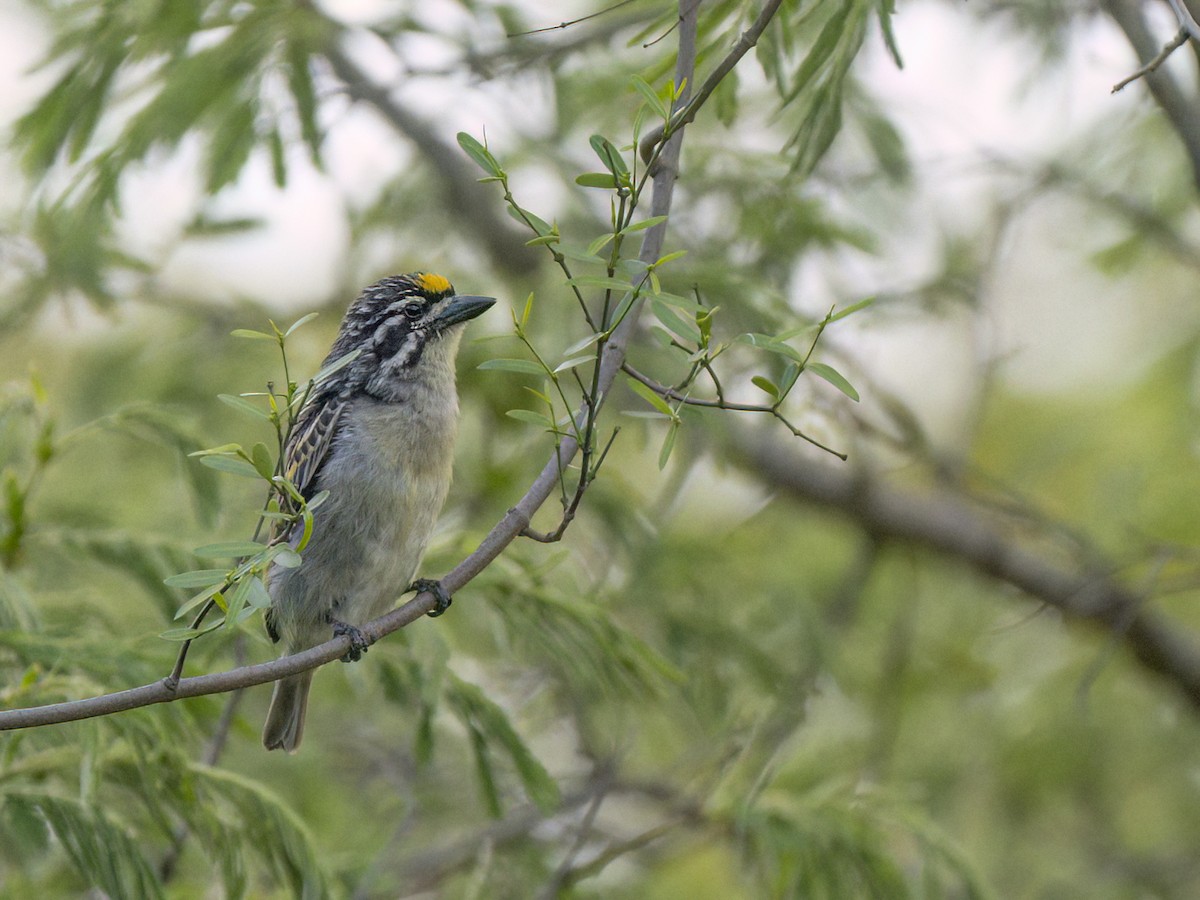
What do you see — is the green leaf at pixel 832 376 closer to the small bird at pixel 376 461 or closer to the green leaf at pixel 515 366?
the green leaf at pixel 515 366

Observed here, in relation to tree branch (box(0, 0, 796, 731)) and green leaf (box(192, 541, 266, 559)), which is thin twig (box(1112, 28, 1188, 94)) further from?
green leaf (box(192, 541, 266, 559))

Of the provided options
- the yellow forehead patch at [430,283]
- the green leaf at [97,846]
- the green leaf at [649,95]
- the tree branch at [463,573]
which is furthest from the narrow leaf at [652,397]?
the green leaf at [97,846]

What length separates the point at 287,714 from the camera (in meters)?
4.14

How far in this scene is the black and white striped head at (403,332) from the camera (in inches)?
151

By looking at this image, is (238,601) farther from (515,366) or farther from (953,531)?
(953,531)

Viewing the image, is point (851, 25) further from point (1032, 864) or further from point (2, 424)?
point (1032, 864)

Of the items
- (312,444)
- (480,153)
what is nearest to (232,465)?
(480,153)

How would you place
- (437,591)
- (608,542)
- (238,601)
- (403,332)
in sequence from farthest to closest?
(608,542) < (403,332) < (437,591) < (238,601)

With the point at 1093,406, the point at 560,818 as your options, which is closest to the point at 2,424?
the point at 560,818

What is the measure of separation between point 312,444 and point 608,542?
6.12 ft

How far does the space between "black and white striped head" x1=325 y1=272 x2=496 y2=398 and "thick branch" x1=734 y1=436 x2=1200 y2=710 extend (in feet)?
6.77

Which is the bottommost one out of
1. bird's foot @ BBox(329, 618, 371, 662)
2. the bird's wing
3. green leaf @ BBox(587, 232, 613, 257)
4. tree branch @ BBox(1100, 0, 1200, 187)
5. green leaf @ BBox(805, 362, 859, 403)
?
bird's foot @ BBox(329, 618, 371, 662)

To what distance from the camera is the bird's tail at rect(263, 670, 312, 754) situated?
163 inches

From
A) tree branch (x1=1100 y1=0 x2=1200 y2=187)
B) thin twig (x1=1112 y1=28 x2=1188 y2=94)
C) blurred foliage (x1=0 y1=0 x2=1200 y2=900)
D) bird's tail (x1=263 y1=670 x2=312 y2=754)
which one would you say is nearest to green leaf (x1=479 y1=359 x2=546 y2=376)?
blurred foliage (x1=0 y1=0 x2=1200 y2=900)
